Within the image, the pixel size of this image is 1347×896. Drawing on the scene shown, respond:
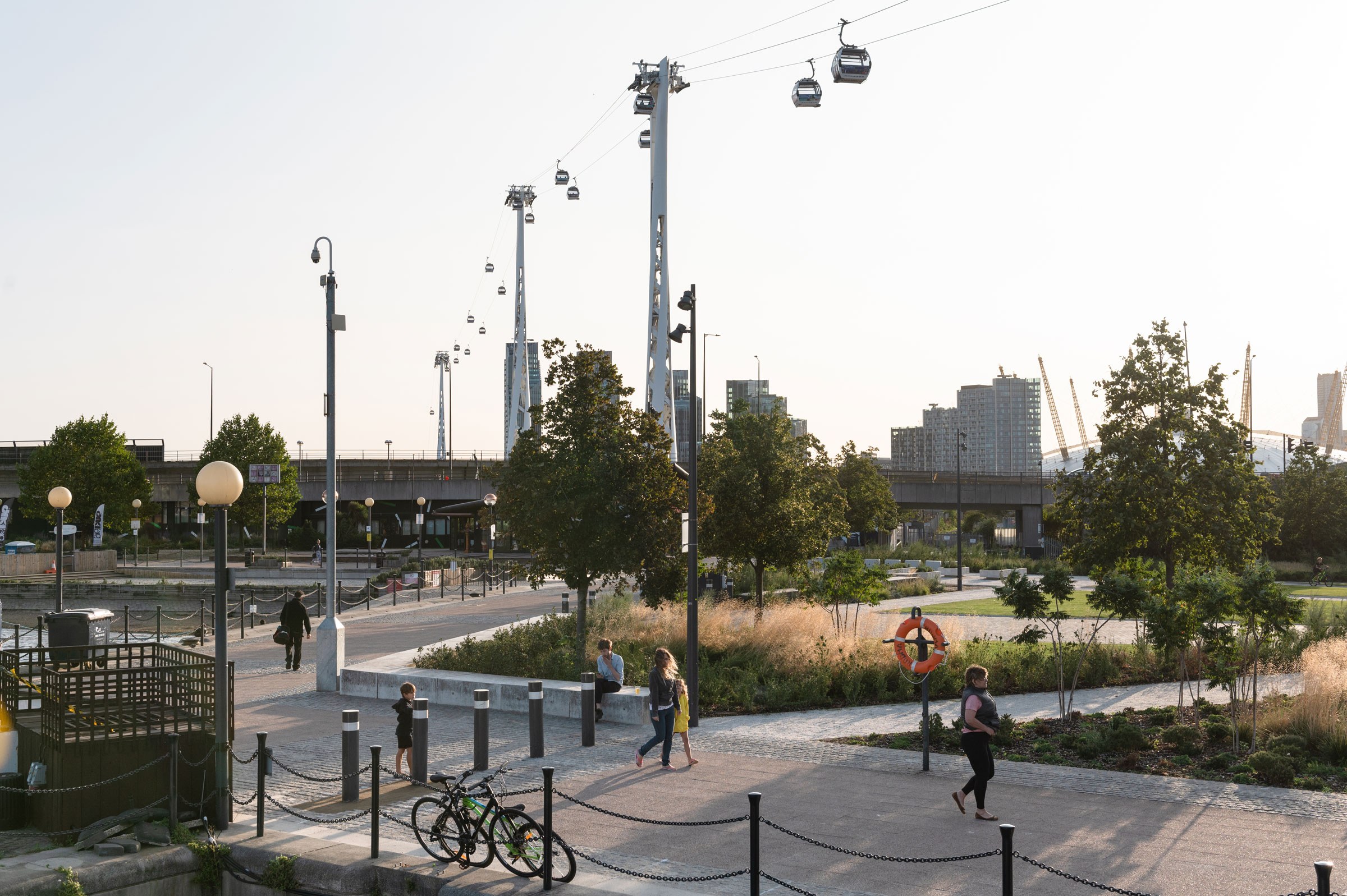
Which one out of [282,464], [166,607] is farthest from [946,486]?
[166,607]

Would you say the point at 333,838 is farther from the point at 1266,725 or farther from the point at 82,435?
the point at 82,435

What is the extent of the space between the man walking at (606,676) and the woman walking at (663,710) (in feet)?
8.09

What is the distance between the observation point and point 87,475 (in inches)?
2943

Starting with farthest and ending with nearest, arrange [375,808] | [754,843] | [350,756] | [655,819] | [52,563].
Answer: [52,563] < [350,756] < [655,819] < [375,808] < [754,843]

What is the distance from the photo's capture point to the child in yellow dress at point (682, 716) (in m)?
13.5

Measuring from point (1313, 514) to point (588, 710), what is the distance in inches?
2199

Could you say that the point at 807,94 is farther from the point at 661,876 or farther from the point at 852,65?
the point at 661,876

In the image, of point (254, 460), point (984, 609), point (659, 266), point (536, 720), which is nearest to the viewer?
point (536, 720)

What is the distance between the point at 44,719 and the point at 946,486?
80.6 m

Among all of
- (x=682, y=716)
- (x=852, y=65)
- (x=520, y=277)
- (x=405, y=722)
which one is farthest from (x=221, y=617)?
(x=520, y=277)

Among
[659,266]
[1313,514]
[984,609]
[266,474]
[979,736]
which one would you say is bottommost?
[984,609]

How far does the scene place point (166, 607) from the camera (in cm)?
4519

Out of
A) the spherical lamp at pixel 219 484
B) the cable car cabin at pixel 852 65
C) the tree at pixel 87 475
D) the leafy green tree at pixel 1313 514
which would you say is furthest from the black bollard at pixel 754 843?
the tree at pixel 87 475

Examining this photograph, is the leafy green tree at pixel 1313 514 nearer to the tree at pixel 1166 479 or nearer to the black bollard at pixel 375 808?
the tree at pixel 1166 479
